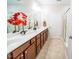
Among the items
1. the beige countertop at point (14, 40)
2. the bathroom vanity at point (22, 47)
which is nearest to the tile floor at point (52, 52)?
the bathroom vanity at point (22, 47)

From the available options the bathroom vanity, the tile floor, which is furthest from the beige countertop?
the tile floor

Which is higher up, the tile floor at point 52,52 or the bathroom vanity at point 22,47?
the bathroom vanity at point 22,47

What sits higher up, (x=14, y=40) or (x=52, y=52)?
(x=14, y=40)

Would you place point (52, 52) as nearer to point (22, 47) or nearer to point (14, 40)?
point (14, 40)

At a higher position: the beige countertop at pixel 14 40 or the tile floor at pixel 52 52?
the beige countertop at pixel 14 40

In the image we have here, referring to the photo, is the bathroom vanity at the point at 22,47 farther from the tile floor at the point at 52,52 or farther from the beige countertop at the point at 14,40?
the tile floor at the point at 52,52

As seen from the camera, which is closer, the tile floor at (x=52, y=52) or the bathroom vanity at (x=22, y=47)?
the bathroom vanity at (x=22, y=47)

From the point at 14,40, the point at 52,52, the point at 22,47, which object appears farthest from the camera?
the point at 52,52

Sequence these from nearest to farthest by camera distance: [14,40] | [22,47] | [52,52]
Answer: [22,47] < [14,40] < [52,52]

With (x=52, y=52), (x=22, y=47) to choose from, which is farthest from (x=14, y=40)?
(x=52, y=52)

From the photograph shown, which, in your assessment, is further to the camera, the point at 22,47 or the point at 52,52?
the point at 52,52

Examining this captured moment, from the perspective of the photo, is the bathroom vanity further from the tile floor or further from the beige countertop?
the tile floor

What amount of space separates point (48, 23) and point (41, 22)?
519 mm
